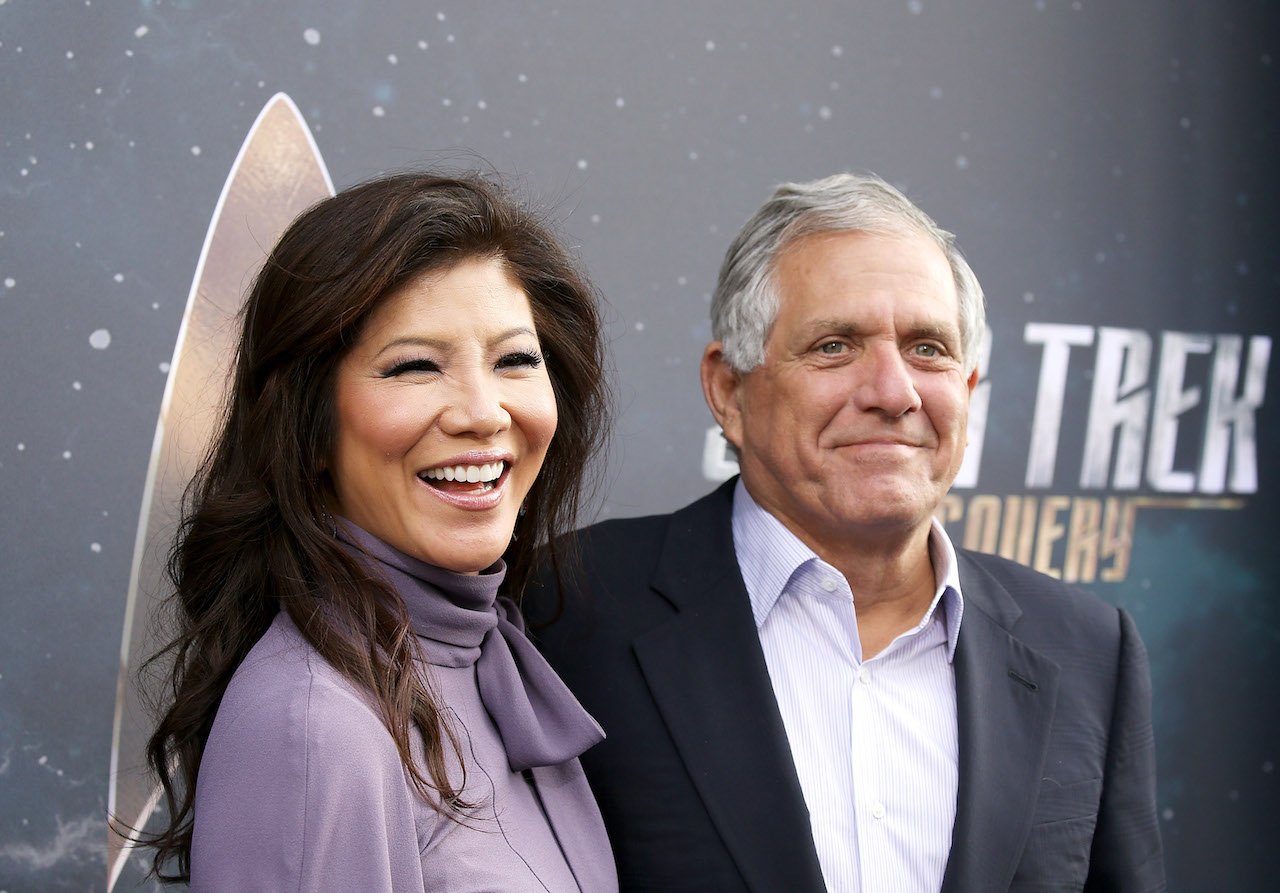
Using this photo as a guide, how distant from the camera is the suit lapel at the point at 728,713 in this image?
167cm

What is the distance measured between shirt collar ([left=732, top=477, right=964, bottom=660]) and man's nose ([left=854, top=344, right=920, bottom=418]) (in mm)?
251

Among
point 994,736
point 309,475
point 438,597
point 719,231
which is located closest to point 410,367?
point 309,475

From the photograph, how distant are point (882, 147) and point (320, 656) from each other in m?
1.90

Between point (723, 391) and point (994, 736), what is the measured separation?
707mm

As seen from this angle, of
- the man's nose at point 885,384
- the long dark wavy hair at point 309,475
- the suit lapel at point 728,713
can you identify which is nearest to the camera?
the long dark wavy hair at point 309,475

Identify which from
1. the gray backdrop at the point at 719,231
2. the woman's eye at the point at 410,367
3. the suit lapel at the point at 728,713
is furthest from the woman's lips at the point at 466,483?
the gray backdrop at the point at 719,231

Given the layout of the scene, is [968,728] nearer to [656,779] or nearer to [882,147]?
[656,779]

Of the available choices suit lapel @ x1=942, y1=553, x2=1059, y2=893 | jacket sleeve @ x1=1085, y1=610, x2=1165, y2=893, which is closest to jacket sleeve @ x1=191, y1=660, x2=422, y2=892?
suit lapel @ x1=942, y1=553, x2=1059, y2=893

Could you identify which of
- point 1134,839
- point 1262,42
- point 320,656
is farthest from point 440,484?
point 1262,42

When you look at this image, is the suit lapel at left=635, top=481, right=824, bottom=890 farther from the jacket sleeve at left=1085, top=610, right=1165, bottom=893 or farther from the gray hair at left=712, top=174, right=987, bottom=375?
the jacket sleeve at left=1085, top=610, right=1165, bottom=893

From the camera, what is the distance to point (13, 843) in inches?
76.6

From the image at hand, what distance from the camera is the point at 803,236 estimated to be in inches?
76.4

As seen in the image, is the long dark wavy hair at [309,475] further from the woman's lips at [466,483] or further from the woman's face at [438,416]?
the woman's lips at [466,483]

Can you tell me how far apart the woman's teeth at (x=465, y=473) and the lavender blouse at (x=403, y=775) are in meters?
0.11
